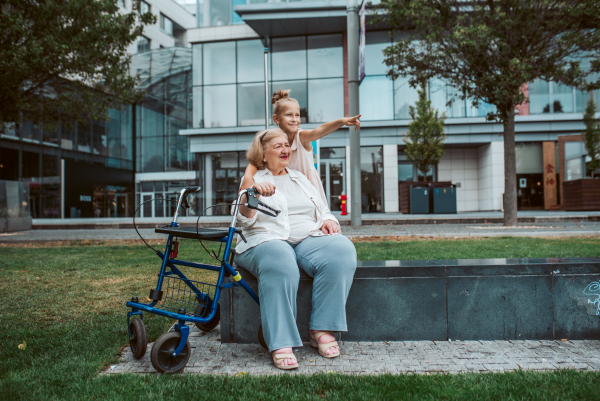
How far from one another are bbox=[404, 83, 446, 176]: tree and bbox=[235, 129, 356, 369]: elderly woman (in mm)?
19443

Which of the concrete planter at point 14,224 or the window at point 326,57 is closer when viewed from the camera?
the concrete planter at point 14,224

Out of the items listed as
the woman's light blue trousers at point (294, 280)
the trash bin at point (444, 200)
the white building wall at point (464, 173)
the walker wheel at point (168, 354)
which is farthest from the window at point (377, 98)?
the walker wheel at point (168, 354)

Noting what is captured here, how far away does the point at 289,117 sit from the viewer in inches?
138

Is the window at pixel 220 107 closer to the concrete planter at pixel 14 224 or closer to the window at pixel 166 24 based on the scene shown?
the concrete planter at pixel 14 224

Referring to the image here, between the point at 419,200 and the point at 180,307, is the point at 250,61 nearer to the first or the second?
the point at 419,200

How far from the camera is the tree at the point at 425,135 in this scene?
21750 millimetres

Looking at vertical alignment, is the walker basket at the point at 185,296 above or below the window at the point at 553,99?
below

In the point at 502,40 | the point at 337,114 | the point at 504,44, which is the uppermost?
the point at 337,114

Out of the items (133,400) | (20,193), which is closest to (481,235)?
(133,400)

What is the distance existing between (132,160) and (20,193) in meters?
16.7

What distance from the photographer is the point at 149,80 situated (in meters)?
28.8

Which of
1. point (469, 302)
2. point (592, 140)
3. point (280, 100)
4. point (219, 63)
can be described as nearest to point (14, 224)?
point (219, 63)

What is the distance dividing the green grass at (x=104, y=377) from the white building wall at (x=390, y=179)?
66.0ft

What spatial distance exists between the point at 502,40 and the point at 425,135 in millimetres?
10886
